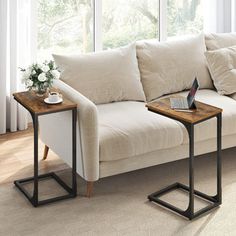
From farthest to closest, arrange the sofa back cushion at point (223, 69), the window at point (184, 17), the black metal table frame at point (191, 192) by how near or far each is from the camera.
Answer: the window at point (184, 17) < the sofa back cushion at point (223, 69) < the black metal table frame at point (191, 192)

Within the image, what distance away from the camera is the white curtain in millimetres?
4695

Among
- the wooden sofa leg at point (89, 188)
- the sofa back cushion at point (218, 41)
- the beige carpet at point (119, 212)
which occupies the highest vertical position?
the sofa back cushion at point (218, 41)

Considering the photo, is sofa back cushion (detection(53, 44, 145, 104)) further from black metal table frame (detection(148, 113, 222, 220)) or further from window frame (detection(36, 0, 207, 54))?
window frame (detection(36, 0, 207, 54))

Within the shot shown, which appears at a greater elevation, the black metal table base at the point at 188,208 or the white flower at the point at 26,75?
the white flower at the point at 26,75

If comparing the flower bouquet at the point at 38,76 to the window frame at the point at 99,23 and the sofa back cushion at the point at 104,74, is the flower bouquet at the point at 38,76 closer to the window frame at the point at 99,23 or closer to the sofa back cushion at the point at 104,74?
the sofa back cushion at the point at 104,74

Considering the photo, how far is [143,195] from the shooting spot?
3.72 meters

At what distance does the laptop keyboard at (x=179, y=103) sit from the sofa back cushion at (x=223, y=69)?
0.93m

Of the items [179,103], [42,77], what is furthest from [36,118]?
[179,103]

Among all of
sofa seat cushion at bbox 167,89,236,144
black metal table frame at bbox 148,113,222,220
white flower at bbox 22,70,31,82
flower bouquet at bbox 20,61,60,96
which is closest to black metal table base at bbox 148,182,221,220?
black metal table frame at bbox 148,113,222,220

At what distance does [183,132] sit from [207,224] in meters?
0.75

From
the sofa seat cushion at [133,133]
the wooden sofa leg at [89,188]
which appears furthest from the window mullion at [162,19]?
the wooden sofa leg at [89,188]

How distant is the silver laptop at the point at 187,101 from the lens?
3.49 meters

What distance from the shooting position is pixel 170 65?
174 inches

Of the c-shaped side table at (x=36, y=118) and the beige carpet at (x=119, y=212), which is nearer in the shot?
the beige carpet at (x=119, y=212)
